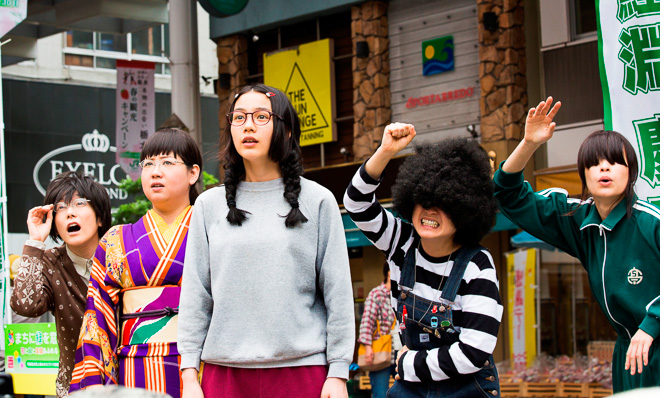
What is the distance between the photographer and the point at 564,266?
1207cm

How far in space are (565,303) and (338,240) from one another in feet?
31.7

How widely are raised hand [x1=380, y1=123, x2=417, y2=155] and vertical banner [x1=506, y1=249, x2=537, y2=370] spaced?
8.16 m

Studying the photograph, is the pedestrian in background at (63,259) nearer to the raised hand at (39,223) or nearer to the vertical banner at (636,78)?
the raised hand at (39,223)

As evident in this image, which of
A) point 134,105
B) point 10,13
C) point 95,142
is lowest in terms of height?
point 10,13

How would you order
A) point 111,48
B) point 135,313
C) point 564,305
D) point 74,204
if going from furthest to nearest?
1. point 111,48
2. point 564,305
3. point 74,204
4. point 135,313

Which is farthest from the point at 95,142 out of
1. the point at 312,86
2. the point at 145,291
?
the point at 145,291

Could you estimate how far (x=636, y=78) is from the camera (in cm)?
518

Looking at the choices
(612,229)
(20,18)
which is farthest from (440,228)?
(20,18)

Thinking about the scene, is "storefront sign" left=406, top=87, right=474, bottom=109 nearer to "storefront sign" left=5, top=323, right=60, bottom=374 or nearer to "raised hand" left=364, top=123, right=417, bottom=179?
"storefront sign" left=5, top=323, right=60, bottom=374

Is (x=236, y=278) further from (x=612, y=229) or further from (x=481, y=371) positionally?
(x=612, y=229)

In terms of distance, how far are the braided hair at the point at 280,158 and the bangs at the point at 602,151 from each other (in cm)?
123

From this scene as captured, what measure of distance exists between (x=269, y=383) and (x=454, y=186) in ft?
3.65

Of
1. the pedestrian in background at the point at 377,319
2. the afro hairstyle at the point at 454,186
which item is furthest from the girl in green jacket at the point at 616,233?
the pedestrian in background at the point at 377,319

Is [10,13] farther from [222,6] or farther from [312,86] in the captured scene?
[312,86]
